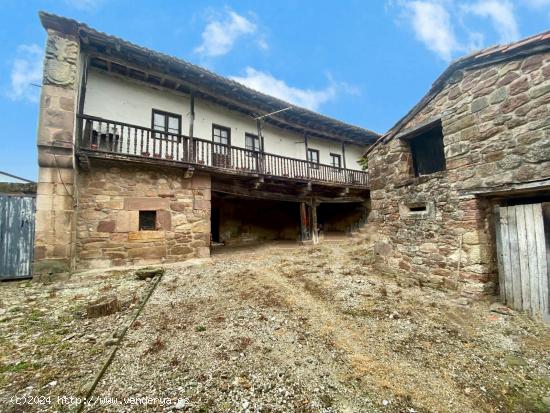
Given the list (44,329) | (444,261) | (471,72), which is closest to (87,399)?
(44,329)

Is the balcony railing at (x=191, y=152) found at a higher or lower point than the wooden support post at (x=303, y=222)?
higher

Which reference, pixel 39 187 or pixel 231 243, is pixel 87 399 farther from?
pixel 231 243

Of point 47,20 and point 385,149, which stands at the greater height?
point 47,20

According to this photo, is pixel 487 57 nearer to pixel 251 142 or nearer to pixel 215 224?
pixel 251 142

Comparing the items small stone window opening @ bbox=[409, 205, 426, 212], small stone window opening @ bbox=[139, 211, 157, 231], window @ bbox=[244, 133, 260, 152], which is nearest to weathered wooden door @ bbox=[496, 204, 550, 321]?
small stone window opening @ bbox=[409, 205, 426, 212]

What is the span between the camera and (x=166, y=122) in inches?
341

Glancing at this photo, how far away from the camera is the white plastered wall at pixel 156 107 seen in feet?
24.9

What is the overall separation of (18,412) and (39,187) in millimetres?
5443

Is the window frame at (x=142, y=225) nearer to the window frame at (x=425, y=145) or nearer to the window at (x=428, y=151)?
the window frame at (x=425, y=145)

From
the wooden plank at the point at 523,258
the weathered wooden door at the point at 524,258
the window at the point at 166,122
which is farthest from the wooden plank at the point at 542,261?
the window at the point at 166,122

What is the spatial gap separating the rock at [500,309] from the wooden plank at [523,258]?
0.76 ft

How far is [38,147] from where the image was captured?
5641mm

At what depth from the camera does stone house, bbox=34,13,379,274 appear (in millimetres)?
5816

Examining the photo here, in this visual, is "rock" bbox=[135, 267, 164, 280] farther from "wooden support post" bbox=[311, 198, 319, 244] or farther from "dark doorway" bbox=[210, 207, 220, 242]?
"wooden support post" bbox=[311, 198, 319, 244]
